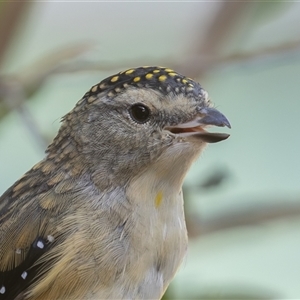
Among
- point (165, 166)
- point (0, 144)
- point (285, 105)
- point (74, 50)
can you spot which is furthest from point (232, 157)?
point (165, 166)

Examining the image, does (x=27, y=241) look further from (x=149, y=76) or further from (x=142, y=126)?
(x=149, y=76)

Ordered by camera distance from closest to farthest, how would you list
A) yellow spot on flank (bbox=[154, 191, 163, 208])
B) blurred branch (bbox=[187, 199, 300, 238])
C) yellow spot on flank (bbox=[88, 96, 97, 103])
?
yellow spot on flank (bbox=[154, 191, 163, 208])
yellow spot on flank (bbox=[88, 96, 97, 103])
blurred branch (bbox=[187, 199, 300, 238])

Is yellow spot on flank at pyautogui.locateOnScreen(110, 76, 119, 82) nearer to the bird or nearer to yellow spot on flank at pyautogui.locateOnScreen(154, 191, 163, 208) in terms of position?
the bird

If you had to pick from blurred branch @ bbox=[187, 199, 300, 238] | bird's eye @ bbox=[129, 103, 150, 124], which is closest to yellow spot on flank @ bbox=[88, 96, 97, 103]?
bird's eye @ bbox=[129, 103, 150, 124]

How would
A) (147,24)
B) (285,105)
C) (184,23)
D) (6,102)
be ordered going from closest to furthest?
1. (6,102)
2. (184,23)
3. (147,24)
4. (285,105)

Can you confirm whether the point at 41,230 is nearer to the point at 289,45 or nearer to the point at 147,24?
the point at 289,45

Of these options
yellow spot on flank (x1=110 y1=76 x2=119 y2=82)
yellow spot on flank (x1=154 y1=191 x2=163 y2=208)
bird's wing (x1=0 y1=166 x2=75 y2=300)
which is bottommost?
bird's wing (x1=0 y1=166 x2=75 y2=300)
